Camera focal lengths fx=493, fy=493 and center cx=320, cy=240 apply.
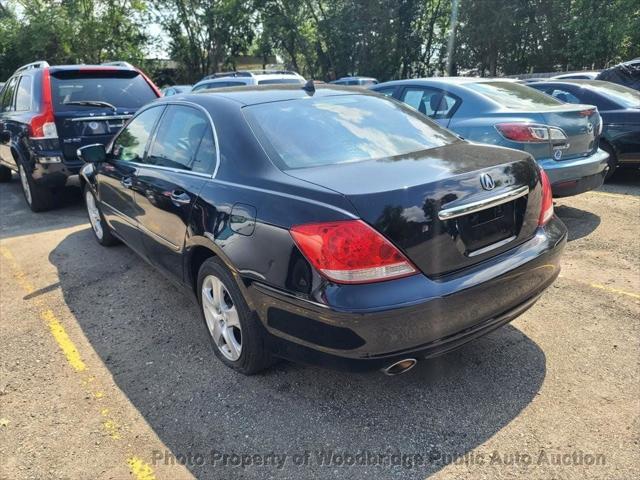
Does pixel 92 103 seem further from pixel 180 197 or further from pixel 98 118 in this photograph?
pixel 180 197

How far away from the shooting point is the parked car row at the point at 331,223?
2178mm

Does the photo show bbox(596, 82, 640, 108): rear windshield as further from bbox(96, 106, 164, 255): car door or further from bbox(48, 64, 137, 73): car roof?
bbox(48, 64, 137, 73): car roof

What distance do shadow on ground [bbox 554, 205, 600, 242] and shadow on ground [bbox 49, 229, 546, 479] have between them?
94.3 inches

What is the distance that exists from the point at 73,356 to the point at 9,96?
20.3ft

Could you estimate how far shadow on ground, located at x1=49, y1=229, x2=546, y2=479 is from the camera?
2.37m

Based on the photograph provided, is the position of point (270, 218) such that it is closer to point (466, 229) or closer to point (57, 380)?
point (466, 229)

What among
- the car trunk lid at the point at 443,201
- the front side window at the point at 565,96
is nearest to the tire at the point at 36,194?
the car trunk lid at the point at 443,201

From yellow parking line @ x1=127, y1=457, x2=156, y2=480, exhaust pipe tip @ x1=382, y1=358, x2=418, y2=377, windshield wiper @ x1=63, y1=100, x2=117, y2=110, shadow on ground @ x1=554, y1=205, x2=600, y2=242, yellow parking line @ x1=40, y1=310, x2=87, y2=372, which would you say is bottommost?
yellow parking line @ x1=40, y1=310, x2=87, y2=372

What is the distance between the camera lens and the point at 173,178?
10.6 ft

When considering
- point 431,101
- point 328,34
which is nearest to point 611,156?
point 431,101

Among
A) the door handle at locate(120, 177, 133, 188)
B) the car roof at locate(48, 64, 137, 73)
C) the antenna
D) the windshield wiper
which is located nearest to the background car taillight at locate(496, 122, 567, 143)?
the antenna

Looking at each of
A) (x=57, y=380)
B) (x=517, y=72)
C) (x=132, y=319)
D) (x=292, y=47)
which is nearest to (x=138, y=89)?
(x=132, y=319)

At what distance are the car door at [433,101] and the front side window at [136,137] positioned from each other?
120 inches

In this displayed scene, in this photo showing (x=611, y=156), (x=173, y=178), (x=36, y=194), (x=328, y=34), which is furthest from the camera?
(x=328, y=34)
